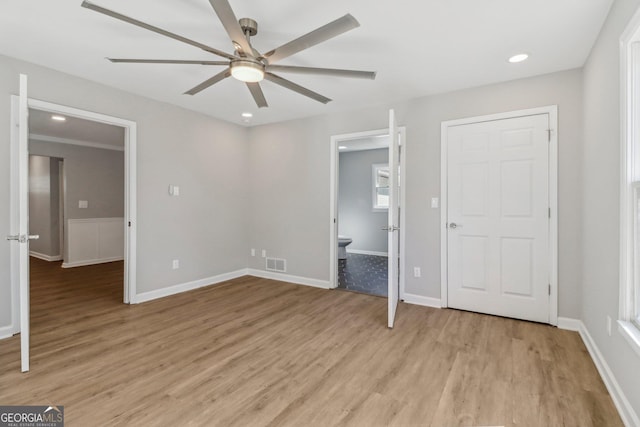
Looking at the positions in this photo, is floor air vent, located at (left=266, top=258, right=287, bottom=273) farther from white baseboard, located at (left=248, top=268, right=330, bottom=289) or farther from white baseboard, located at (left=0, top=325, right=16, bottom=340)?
white baseboard, located at (left=0, top=325, right=16, bottom=340)

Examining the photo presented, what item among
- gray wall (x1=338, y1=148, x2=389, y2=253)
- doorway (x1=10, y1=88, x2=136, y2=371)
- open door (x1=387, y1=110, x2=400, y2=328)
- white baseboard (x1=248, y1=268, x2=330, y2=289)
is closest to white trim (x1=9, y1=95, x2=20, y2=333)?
doorway (x1=10, y1=88, x2=136, y2=371)

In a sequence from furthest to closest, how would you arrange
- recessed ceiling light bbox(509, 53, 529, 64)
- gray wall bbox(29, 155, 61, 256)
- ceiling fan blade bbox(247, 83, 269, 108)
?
gray wall bbox(29, 155, 61, 256)
recessed ceiling light bbox(509, 53, 529, 64)
ceiling fan blade bbox(247, 83, 269, 108)

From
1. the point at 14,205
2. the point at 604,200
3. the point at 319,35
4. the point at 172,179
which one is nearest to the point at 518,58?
the point at 604,200

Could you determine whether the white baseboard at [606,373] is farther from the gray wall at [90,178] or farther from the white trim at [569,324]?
the gray wall at [90,178]

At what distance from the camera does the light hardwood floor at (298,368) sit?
1.70 metres

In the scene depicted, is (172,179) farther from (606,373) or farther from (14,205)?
(606,373)

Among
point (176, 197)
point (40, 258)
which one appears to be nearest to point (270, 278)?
point (176, 197)

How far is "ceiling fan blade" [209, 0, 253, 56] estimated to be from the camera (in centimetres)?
148

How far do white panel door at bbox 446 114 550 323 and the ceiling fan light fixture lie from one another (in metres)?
2.29

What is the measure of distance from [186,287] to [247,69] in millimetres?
3148

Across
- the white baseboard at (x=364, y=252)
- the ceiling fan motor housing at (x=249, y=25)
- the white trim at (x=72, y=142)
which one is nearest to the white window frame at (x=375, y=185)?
the white baseboard at (x=364, y=252)

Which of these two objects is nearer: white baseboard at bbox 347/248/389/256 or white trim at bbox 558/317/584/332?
white trim at bbox 558/317/584/332

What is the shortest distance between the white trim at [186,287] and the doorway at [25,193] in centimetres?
12

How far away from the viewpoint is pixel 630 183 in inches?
66.7
